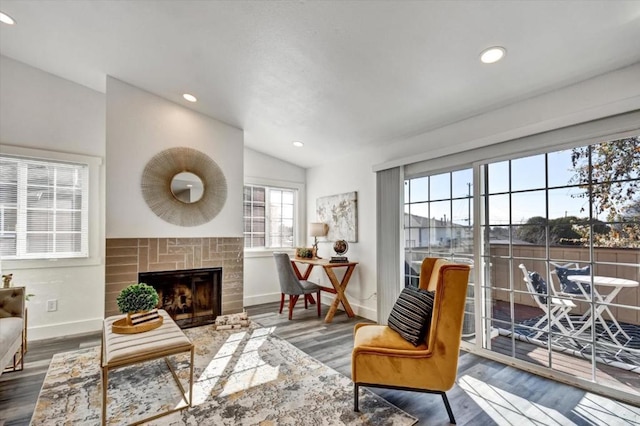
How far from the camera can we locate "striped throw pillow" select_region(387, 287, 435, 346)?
6.89ft

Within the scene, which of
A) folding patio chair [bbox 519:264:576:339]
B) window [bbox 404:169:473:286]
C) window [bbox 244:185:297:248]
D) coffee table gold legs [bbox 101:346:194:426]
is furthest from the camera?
window [bbox 244:185:297:248]

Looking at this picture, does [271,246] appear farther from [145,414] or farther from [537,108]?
[537,108]

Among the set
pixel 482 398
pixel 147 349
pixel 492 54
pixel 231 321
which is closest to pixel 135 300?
pixel 147 349

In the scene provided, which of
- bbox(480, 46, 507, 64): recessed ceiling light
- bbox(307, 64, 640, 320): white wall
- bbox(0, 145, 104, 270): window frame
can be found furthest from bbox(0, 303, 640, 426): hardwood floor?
bbox(480, 46, 507, 64): recessed ceiling light

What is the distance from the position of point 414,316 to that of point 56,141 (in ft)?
14.0

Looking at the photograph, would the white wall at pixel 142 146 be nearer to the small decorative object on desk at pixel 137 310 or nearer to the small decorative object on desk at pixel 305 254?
the small decorative object on desk at pixel 305 254

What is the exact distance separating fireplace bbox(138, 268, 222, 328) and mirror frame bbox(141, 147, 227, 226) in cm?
65

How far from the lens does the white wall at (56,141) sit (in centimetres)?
334

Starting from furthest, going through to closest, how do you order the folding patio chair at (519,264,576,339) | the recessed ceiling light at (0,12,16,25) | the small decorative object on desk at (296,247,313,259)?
1. the small decorative object on desk at (296,247,313,259)
2. the recessed ceiling light at (0,12,16,25)
3. the folding patio chair at (519,264,576,339)

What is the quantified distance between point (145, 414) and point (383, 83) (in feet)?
9.98

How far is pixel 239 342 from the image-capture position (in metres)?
3.28

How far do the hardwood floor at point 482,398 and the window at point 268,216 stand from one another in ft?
7.65

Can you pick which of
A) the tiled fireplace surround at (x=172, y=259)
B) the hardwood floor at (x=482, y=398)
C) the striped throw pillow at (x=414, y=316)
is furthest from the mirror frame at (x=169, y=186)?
the striped throw pillow at (x=414, y=316)

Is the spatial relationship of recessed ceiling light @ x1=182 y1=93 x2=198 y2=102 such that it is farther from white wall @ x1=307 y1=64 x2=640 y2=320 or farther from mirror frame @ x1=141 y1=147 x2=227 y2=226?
white wall @ x1=307 y1=64 x2=640 y2=320
